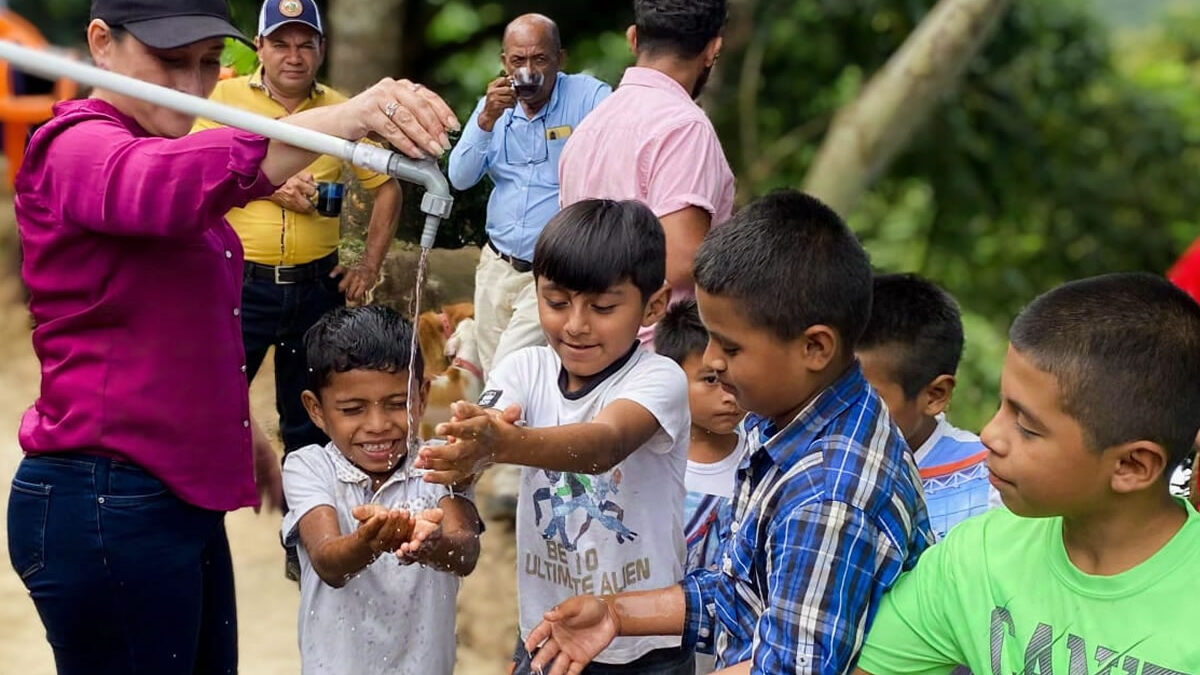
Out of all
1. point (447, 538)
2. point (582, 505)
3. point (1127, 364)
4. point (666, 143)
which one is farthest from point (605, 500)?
point (1127, 364)

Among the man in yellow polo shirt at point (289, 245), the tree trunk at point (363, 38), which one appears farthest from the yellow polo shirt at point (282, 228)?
the tree trunk at point (363, 38)

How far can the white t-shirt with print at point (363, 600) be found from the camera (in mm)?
2992

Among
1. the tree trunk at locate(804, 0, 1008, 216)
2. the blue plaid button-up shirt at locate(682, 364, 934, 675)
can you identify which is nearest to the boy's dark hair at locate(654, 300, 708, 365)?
the blue plaid button-up shirt at locate(682, 364, 934, 675)

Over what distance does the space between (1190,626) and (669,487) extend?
4.07ft

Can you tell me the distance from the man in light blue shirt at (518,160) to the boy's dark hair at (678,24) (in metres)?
0.25

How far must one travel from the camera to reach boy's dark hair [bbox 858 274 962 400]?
3.28 m

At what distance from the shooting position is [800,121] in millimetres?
9570

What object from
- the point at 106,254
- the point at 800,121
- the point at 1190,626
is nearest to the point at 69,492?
the point at 106,254

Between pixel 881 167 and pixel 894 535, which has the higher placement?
pixel 881 167

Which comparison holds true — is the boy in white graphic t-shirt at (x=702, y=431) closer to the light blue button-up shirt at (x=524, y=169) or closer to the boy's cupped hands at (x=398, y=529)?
the light blue button-up shirt at (x=524, y=169)

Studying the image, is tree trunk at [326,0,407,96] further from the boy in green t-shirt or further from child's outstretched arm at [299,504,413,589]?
the boy in green t-shirt

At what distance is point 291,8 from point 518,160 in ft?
2.39

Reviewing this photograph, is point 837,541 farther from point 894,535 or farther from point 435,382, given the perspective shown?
point 435,382

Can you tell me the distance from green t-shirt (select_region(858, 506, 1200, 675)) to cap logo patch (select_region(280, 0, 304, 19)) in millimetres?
2417
